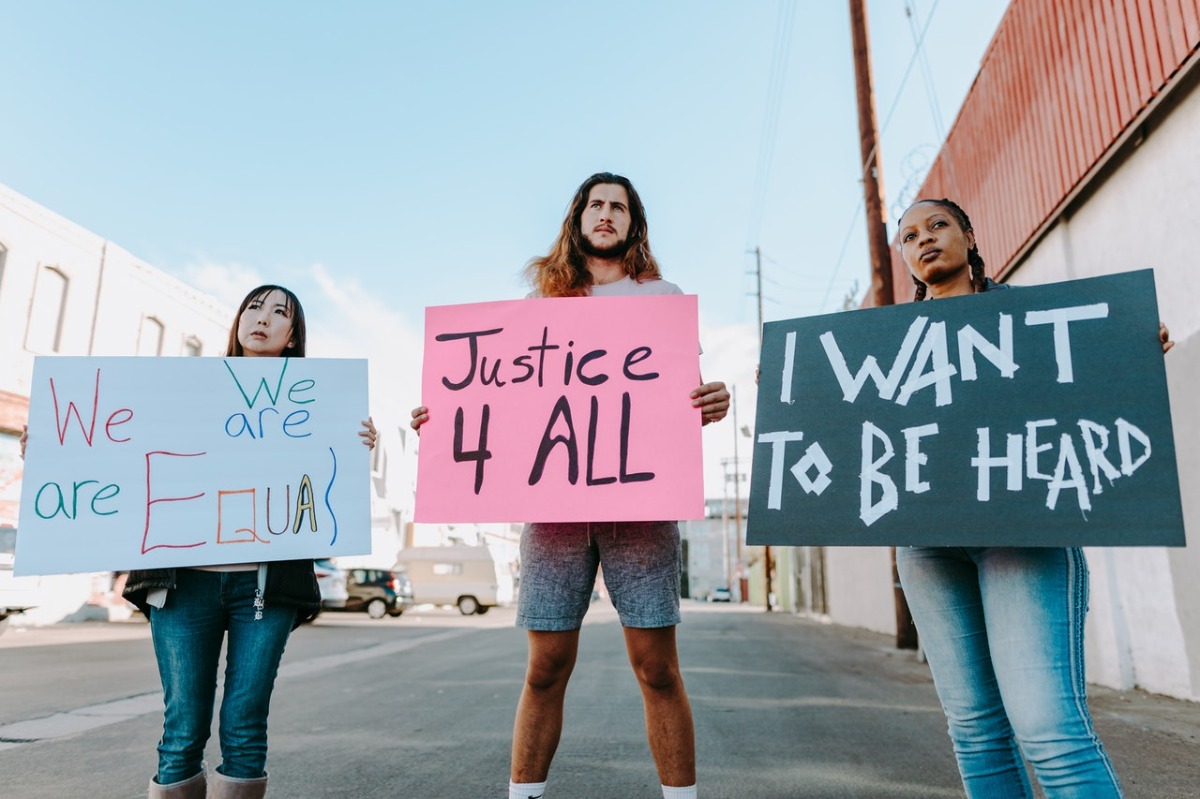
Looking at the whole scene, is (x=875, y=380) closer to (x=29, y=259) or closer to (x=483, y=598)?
(x=29, y=259)

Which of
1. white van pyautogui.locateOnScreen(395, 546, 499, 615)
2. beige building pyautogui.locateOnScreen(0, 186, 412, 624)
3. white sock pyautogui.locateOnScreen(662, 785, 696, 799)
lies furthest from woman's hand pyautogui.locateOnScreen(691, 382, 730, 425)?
white van pyautogui.locateOnScreen(395, 546, 499, 615)

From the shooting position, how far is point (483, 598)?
24516 mm

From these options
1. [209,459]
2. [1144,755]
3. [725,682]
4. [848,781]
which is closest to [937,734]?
[1144,755]

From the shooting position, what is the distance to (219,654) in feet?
7.63

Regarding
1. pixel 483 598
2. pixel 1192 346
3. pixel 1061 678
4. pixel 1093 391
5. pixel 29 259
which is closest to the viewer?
pixel 1061 678

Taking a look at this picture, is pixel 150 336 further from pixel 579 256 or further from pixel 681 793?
pixel 681 793

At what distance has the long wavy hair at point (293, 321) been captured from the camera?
107 inches

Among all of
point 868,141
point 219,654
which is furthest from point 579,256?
point 868,141

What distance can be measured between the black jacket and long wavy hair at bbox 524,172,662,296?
120 centimetres

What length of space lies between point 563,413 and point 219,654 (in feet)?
4.04

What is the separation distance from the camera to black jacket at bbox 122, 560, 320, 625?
233 cm

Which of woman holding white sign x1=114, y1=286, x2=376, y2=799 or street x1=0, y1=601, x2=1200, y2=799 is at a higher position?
woman holding white sign x1=114, y1=286, x2=376, y2=799

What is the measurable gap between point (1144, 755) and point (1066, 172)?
→ 16.6 ft

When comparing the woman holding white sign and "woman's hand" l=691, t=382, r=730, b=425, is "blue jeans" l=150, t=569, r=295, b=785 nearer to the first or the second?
the woman holding white sign
